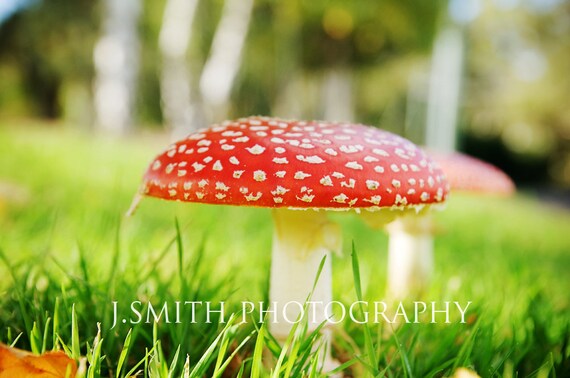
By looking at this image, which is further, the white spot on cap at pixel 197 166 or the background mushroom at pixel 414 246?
the background mushroom at pixel 414 246

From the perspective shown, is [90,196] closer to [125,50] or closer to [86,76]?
[125,50]

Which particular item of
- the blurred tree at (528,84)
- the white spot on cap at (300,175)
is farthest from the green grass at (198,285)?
the blurred tree at (528,84)

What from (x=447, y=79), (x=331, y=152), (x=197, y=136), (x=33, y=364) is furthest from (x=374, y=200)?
(x=447, y=79)

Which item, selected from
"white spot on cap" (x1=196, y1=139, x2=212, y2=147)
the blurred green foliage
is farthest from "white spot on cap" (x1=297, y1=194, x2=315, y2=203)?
the blurred green foliage

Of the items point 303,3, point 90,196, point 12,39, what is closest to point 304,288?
point 90,196

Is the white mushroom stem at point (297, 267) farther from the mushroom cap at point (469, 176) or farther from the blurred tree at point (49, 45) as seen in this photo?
the blurred tree at point (49, 45)

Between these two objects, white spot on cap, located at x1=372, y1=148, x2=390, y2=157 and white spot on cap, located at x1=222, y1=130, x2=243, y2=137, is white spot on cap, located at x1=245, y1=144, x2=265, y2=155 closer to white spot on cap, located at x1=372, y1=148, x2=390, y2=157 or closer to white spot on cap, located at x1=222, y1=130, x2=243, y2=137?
white spot on cap, located at x1=222, y1=130, x2=243, y2=137

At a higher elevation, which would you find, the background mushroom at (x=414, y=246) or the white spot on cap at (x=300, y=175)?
the white spot on cap at (x=300, y=175)
